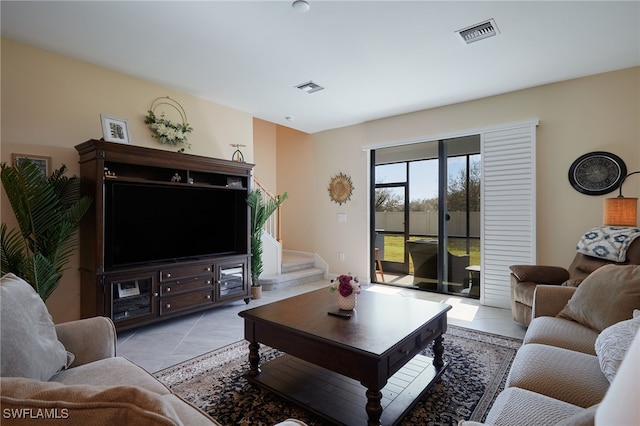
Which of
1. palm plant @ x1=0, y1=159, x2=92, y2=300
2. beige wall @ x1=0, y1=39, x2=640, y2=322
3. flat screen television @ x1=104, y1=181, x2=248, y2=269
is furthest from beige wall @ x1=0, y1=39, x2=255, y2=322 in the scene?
flat screen television @ x1=104, y1=181, x2=248, y2=269

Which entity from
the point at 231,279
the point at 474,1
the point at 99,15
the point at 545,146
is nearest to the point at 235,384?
the point at 231,279

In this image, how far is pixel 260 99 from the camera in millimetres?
4379

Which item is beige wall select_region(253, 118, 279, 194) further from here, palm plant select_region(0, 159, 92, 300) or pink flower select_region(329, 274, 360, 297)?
pink flower select_region(329, 274, 360, 297)

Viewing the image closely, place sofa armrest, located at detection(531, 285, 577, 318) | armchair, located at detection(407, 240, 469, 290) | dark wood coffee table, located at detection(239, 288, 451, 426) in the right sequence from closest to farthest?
dark wood coffee table, located at detection(239, 288, 451, 426) → sofa armrest, located at detection(531, 285, 577, 318) → armchair, located at detection(407, 240, 469, 290)

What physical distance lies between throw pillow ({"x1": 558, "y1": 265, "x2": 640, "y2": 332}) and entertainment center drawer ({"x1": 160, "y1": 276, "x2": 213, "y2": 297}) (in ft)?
11.4

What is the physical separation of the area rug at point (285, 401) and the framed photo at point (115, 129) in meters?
2.41

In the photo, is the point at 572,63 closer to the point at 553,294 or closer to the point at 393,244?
the point at 553,294

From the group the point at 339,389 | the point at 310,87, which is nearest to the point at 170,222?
the point at 310,87

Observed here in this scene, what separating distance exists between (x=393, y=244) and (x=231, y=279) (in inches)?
107

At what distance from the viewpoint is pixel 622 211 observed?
3.11 m

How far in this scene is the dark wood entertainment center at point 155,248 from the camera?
3.09 meters

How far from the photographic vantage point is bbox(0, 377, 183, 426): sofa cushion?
579 millimetres

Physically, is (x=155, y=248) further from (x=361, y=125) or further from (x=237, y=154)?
(x=361, y=125)

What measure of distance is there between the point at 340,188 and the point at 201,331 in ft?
11.2
